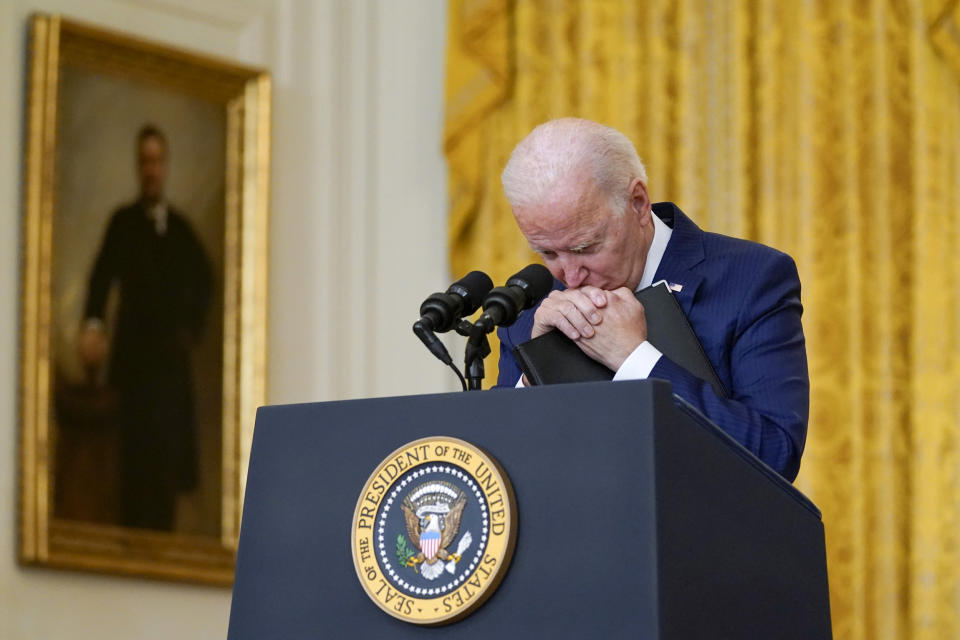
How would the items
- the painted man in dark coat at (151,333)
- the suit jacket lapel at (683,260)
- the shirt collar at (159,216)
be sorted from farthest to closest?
the shirt collar at (159,216) < the painted man in dark coat at (151,333) < the suit jacket lapel at (683,260)

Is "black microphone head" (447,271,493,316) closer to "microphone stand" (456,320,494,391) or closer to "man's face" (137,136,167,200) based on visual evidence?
"microphone stand" (456,320,494,391)

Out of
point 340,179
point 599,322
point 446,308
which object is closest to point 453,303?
point 446,308

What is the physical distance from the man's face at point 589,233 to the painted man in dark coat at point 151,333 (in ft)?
7.75

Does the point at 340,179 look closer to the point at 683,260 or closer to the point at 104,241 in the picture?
the point at 104,241

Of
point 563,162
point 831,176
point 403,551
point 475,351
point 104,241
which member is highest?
point 831,176

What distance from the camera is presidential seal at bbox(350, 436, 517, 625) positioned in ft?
6.37

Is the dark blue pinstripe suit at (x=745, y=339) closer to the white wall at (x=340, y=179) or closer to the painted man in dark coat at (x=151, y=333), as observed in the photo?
the painted man in dark coat at (x=151, y=333)

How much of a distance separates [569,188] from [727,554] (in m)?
1.11

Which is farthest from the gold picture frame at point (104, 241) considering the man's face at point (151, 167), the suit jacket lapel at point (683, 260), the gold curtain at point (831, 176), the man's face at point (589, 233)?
the suit jacket lapel at point (683, 260)

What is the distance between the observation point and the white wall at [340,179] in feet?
17.9

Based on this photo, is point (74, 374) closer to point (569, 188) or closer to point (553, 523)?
point (569, 188)

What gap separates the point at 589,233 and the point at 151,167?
8.74ft

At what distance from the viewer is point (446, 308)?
7.98 ft

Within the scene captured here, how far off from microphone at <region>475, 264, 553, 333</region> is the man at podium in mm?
108
